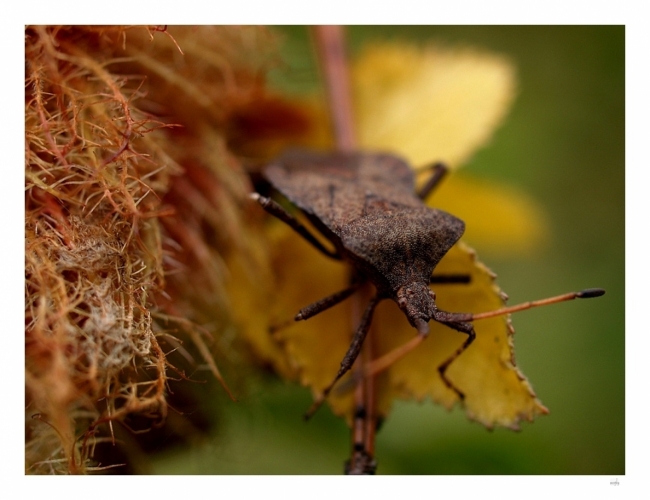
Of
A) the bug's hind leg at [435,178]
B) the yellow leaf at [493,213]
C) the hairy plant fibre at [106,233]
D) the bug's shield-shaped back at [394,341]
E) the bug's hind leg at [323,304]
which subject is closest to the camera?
the hairy plant fibre at [106,233]

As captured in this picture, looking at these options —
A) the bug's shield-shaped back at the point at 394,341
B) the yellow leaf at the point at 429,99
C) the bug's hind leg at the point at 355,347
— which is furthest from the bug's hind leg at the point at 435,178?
the bug's hind leg at the point at 355,347

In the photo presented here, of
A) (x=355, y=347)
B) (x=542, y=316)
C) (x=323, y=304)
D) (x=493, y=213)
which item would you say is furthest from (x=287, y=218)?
(x=542, y=316)

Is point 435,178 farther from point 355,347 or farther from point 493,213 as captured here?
point 355,347

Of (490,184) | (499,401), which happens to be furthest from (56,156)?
(490,184)

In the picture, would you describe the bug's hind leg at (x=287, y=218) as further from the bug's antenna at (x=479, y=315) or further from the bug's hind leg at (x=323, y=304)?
the bug's antenna at (x=479, y=315)

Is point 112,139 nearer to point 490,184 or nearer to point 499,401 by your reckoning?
point 499,401

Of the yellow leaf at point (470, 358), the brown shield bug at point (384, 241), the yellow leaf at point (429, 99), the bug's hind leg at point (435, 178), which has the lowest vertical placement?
the yellow leaf at point (470, 358)

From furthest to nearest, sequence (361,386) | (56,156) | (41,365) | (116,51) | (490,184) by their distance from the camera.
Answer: (490,184) → (116,51) → (361,386) → (56,156) → (41,365)
